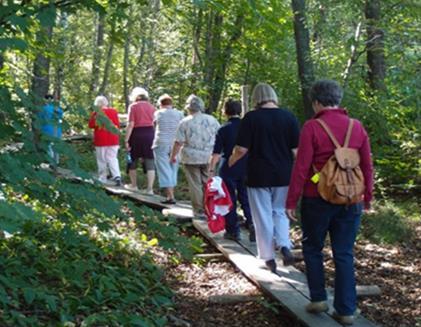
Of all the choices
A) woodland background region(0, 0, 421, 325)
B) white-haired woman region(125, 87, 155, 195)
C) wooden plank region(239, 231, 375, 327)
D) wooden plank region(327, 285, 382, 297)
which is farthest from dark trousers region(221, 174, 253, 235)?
white-haired woman region(125, 87, 155, 195)

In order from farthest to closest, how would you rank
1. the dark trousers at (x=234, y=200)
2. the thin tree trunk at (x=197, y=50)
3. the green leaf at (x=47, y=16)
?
the thin tree trunk at (x=197, y=50), the dark trousers at (x=234, y=200), the green leaf at (x=47, y=16)

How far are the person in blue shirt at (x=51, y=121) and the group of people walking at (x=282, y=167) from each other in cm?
28

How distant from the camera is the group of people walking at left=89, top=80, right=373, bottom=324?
495cm

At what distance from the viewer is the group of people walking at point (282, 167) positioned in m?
4.95

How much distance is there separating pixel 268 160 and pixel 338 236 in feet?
4.96

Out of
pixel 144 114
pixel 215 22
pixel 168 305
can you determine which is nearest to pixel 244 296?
pixel 168 305

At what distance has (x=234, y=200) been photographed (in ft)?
26.3

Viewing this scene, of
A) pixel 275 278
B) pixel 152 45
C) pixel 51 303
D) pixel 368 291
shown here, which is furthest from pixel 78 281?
pixel 152 45

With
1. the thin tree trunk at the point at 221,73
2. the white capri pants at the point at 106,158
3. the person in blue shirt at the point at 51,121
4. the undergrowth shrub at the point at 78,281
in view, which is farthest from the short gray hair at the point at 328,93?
the thin tree trunk at the point at 221,73

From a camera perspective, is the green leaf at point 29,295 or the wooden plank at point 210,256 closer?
the green leaf at point 29,295

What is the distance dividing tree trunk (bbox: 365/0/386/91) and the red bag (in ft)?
15.4

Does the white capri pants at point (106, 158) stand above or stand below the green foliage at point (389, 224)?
above

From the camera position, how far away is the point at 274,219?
6586 millimetres

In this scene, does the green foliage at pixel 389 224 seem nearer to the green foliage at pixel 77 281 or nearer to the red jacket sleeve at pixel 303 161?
the green foliage at pixel 77 281
